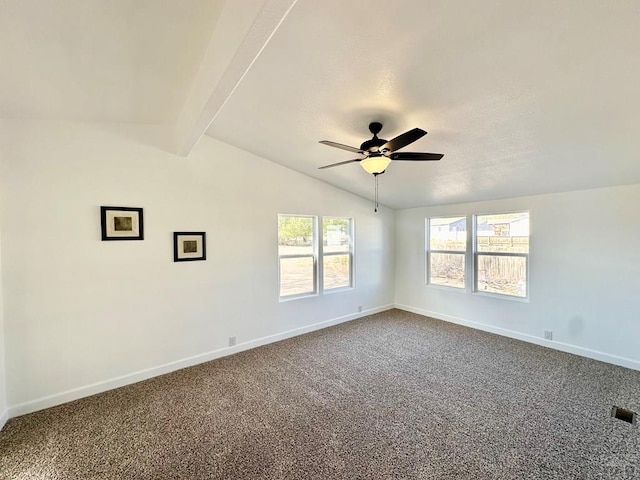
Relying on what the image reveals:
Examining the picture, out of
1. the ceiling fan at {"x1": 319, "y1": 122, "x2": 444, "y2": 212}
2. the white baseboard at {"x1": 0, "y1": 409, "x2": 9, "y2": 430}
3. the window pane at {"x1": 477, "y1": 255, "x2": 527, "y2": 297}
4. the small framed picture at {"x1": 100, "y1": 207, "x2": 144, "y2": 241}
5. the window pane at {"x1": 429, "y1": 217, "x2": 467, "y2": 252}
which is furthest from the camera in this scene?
the window pane at {"x1": 429, "y1": 217, "x2": 467, "y2": 252}

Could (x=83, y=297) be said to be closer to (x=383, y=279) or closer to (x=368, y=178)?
(x=368, y=178)

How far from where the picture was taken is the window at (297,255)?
4387 mm

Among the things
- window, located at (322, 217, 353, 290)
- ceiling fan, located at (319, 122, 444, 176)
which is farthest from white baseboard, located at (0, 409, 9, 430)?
window, located at (322, 217, 353, 290)

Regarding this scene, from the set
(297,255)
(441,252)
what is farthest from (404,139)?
(441,252)

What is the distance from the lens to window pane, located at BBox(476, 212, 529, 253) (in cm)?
426

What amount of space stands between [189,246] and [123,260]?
676mm

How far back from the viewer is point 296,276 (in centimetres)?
457

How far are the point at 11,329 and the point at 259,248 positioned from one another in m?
2.52

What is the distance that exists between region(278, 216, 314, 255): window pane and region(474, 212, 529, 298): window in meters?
2.85

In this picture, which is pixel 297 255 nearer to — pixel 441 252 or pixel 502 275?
pixel 441 252

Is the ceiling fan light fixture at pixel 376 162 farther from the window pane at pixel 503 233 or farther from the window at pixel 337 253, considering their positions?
the window pane at pixel 503 233

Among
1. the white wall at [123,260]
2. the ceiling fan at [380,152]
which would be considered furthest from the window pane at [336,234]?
the ceiling fan at [380,152]

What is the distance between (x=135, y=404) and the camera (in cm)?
269

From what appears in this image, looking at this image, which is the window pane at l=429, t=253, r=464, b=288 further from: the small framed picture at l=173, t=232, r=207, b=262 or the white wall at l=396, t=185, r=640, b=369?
the small framed picture at l=173, t=232, r=207, b=262
